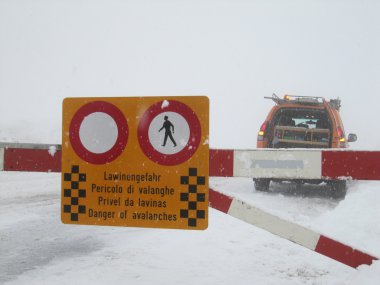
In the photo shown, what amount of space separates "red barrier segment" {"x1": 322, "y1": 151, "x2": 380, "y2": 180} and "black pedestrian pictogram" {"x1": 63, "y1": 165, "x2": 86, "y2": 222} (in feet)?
4.37

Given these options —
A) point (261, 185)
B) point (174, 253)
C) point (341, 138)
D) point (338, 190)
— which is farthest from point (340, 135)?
point (174, 253)

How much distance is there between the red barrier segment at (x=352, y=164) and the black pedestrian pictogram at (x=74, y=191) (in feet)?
4.37

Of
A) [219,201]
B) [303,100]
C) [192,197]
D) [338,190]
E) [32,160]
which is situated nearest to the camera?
[192,197]

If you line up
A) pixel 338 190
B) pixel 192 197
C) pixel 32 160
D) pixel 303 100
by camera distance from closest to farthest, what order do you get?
pixel 192 197 < pixel 32 160 < pixel 338 190 < pixel 303 100

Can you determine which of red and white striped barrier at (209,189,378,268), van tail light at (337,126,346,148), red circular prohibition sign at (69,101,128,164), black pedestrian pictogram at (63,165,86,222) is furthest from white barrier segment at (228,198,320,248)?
van tail light at (337,126,346,148)

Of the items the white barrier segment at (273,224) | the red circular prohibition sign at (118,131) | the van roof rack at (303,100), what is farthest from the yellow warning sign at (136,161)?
the van roof rack at (303,100)

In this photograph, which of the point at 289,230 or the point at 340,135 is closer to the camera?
the point at 289,230

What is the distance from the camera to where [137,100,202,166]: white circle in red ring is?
225cm

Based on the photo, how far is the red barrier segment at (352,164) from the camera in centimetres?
226

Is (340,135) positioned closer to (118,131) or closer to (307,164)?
(307,164)

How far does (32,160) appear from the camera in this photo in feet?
8.53

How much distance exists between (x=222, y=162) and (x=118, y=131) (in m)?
0.60

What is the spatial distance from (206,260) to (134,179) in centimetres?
245

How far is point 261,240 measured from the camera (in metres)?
5.40
